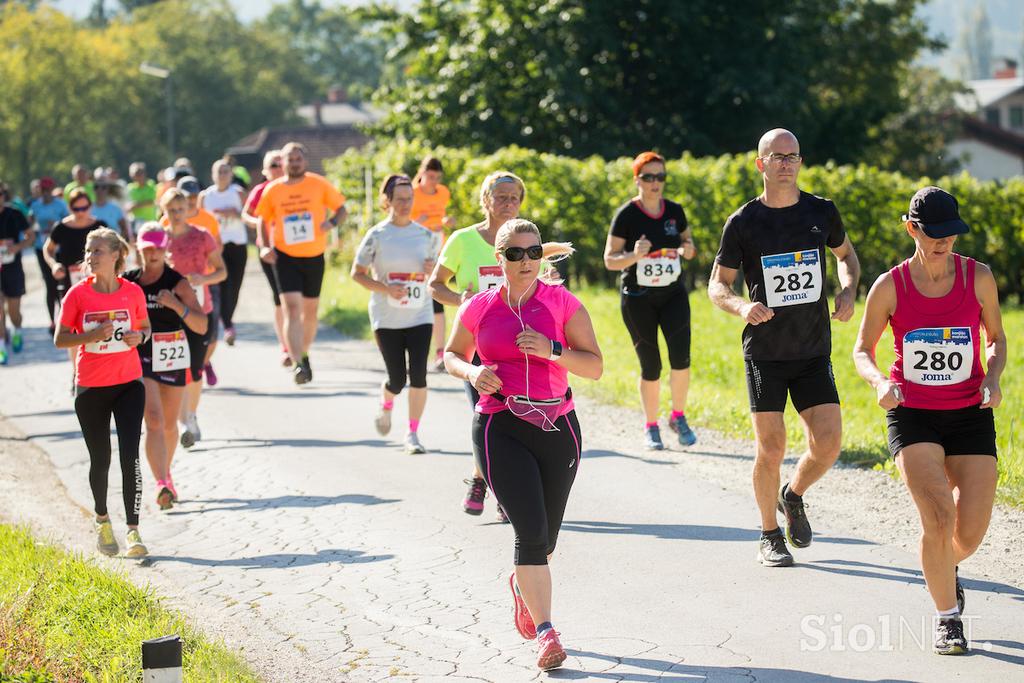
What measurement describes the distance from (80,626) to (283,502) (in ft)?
9.35

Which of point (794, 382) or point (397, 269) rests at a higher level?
point (397, 269)

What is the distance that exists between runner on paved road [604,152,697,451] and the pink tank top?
380 centimetres

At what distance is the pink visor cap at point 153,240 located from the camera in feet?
29.2

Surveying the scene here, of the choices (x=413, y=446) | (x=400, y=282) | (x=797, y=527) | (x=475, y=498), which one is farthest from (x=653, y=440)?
(x=797, y=527)

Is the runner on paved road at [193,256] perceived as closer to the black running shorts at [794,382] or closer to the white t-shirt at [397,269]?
the white t-shirt at [397,269]

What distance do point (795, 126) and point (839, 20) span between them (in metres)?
6.86

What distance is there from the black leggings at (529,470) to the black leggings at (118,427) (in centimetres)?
301

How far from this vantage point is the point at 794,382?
23.2 feet

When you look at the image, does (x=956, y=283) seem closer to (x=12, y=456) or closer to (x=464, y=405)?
(x=464, y=405)

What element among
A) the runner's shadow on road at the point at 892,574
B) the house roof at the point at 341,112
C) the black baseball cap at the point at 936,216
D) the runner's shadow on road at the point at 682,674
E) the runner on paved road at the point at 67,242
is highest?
the house roof at the point at 341,112

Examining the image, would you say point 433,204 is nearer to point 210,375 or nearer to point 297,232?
point 297,232

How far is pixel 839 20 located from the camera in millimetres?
36031

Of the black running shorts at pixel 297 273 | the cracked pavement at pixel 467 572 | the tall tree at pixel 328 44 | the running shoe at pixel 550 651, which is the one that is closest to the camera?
the running shoe at pixel 550 651

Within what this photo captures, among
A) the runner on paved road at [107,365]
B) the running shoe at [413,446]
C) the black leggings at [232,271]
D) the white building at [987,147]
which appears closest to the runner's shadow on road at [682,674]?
the runner on paved road at [107,365]
